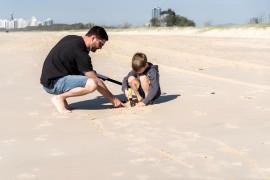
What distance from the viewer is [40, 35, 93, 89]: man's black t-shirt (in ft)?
16.5

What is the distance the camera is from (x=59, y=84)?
208 inches

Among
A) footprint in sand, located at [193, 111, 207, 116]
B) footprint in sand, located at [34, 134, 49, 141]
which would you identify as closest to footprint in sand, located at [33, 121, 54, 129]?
footprint in sand, located at [34, 134, 49, 141]

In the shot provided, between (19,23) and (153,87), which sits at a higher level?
(19,23)

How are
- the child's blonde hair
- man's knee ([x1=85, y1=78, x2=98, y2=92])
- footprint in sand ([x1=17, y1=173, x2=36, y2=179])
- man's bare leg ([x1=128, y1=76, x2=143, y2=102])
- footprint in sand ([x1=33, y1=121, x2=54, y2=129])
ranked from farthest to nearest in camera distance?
man's bare leg ([x1=128, y1=76, x2=143, y2=102]) → the child's blonde hair → man's knee ([x1=85, y1=78, x2=98, y2=92]) → footprint in sand ([x1=33, y1=121, x2=54, y2=129]) → footprint in sand ([x1=17, y1=173, x2=36, y2=179])

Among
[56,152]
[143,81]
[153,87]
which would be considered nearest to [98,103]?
[143,81]

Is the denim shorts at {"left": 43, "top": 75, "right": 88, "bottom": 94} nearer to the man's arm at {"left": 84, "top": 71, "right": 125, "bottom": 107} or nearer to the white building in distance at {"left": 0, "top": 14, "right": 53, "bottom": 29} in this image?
the man's arm at {"left": 84, "top": 71, "right": 125, "bottom": 107}

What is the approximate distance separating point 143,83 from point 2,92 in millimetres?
2555

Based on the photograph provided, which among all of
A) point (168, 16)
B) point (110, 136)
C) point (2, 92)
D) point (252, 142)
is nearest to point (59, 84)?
point (110, 136)

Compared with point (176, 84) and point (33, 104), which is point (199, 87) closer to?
point (176, 84)

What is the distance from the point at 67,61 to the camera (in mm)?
5195

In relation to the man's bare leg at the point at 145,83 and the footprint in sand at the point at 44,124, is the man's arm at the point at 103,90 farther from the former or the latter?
the footprint in sand at the point at 44,124

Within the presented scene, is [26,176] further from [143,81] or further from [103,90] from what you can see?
[143,81]

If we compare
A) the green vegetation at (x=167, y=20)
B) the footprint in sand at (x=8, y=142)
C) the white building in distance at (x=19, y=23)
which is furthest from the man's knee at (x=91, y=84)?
the white building in distance at (x=19, y=23)

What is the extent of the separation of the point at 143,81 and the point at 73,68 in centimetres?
95
